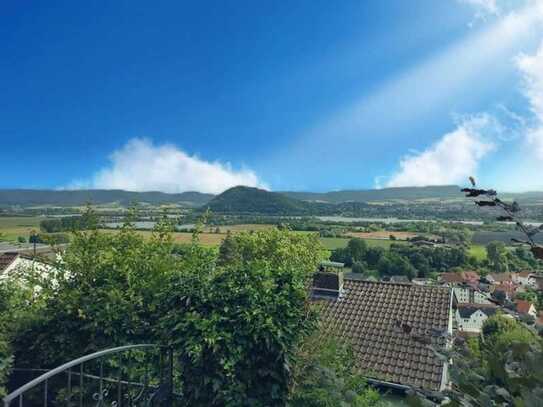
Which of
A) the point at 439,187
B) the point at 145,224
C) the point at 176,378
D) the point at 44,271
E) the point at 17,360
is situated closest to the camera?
the point at 176,378

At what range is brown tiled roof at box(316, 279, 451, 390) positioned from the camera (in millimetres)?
7855

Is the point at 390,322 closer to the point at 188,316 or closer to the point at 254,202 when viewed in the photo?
the point at 188,316

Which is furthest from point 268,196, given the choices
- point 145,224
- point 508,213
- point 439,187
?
point 508,213

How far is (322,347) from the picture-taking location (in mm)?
3988

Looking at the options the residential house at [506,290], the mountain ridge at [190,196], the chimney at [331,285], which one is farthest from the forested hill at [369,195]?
the residential house at [506,290]

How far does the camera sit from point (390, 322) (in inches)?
371

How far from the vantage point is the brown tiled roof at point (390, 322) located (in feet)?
25.8

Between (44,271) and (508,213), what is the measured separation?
5785mm

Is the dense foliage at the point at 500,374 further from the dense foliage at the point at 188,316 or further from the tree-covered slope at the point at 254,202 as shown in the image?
the tree-covered slope at the point at 254,202

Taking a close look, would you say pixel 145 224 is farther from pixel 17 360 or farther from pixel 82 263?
pixel 17 360

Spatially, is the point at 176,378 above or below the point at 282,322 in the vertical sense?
below

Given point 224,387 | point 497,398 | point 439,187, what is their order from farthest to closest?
point 439,187, point 224,387, point 497,398

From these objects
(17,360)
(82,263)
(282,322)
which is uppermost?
(82,263)

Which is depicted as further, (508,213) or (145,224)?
(145,224)
